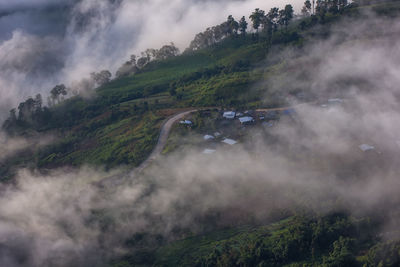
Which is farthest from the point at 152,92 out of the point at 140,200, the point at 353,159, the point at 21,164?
the point at 353,159

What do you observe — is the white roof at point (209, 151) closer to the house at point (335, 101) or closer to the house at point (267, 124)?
the house at point (267, 124)

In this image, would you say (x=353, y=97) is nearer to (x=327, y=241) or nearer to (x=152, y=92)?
(x=327, y=241)

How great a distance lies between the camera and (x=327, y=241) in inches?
839


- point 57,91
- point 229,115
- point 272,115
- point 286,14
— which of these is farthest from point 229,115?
point 57,91

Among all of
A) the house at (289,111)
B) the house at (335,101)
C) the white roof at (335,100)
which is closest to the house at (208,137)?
the house at (289,111)

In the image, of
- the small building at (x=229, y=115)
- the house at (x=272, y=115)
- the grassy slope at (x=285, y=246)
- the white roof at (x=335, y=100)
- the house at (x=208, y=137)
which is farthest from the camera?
the small building at (x=229, y=115)

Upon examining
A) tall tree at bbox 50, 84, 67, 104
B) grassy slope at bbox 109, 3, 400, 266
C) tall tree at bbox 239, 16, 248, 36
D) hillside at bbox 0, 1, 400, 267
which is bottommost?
grassy slope at bbox 109, 3, 400, 266

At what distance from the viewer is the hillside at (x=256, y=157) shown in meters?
21.7

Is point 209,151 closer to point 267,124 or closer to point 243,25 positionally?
point 267,124

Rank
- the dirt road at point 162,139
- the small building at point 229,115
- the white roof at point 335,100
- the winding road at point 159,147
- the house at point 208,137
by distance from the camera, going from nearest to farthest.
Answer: the winding road at point 159,147
the dirt road at point 162,139
the house at point 208,137
the white roof at point 335,100
the small building at point 229,115

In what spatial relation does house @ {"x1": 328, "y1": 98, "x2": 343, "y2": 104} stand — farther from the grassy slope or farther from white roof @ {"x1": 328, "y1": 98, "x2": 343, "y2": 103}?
the grassy slope

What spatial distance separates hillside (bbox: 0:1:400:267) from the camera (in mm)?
21734

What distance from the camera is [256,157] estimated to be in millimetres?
30984

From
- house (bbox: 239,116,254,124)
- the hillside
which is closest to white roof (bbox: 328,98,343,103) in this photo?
the hillside
